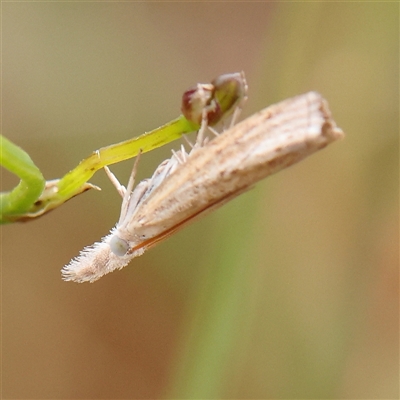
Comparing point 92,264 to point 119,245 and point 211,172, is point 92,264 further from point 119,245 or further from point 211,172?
point 211,172

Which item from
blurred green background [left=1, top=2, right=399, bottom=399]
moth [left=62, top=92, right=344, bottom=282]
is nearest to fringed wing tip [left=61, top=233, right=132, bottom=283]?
moth [left=62, top=92, right=344, bottom=282]

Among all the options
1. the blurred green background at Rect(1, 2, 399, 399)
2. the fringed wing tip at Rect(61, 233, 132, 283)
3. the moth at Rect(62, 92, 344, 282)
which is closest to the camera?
the moth at Rect(62, 92, 344, 282)

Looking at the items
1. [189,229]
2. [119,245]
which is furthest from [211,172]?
[189,229]

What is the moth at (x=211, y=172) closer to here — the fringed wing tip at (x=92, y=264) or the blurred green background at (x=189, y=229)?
the fringed wing tip at (x=92, y=264)

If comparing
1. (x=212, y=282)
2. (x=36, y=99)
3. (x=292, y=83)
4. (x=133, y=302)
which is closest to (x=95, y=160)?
(x=212, y=282)

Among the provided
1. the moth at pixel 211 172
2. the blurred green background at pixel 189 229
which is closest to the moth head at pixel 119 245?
the moth at pixel 211 172

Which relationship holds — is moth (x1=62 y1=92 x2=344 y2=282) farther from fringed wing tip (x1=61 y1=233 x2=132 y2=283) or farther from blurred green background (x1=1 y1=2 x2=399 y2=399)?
blurred green background (x1=1 y1=2 x2=399 y2=399)

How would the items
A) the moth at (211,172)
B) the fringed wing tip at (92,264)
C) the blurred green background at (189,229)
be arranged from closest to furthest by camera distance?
the moth at (211,172)
the fringed wing tip at (92,264)
the blurred green background at (189,229)
